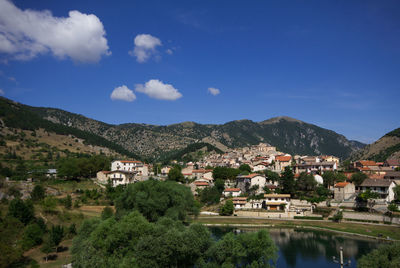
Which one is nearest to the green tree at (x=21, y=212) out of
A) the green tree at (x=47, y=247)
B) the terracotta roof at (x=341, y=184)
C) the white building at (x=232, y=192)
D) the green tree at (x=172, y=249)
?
the green tree at (x=47, y=247)

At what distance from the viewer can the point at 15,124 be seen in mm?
132250

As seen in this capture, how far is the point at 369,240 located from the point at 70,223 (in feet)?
136

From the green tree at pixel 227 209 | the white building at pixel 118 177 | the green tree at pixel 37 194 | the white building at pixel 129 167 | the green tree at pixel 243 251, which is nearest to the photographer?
the green tree at pixel 243 251

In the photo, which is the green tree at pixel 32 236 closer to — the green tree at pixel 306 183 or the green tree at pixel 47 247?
the green tree at pixel 47 247

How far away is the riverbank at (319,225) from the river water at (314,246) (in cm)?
173

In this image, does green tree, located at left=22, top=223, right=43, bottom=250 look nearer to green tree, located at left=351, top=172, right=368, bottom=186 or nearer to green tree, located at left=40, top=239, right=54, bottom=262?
green tree, located at left=40, top=239, right=54, bottom=262

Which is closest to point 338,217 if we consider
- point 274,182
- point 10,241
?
point 274,182

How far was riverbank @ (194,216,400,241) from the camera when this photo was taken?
4259 centimetres

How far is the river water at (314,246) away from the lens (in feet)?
112

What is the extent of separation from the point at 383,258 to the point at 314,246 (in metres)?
21.6

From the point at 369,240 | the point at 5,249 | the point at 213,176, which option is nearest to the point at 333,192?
the point at 369,240

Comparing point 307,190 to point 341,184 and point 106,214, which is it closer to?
point 341,184

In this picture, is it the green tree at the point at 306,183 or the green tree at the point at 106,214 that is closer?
the green tree at the point at 106,214

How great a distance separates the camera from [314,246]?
4006cm
